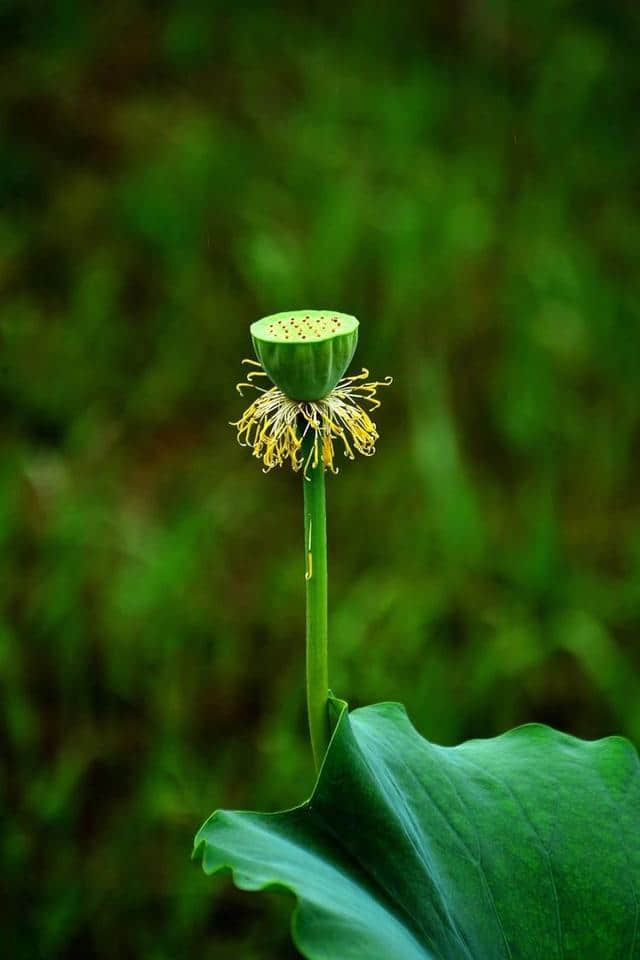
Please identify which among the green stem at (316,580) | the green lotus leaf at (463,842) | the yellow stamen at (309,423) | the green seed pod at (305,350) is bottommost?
the green lotus leaf at (463,842)

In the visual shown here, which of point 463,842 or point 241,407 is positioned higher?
point 241,407

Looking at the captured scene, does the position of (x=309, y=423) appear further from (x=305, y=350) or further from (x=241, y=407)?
(x=241, y=407)

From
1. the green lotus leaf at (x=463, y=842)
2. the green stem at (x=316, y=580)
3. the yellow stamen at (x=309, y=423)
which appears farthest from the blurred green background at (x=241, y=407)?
the yellow stamen at (x=309, y=423)

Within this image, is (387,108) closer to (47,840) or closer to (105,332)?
(105,332)

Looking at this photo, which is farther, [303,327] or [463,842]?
[463,842]

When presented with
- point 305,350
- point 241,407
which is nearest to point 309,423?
point 305,350

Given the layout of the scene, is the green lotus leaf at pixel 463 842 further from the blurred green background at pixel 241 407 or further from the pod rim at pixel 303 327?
the blurred green background at pixel 241 407

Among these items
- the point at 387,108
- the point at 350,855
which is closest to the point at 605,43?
→ the point at 387,108
